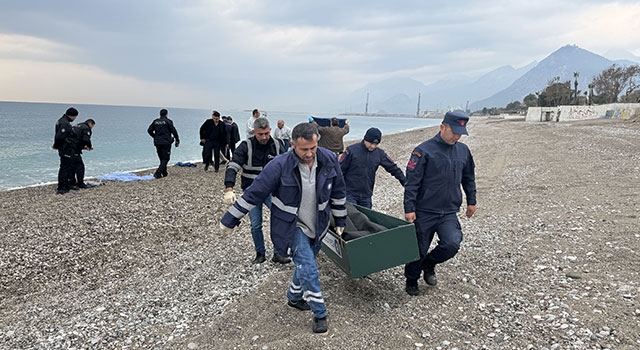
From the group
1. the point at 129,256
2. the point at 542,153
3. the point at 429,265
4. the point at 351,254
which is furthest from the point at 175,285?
the point at 542,153

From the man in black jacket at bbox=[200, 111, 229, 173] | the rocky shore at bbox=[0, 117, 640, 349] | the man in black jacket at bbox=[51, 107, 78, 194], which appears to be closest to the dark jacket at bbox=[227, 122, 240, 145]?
the man in black jacket at bbox=[200, 111, 229, 173]

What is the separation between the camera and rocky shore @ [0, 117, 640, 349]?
12.5 ft

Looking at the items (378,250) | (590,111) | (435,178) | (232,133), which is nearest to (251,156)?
(378,250)

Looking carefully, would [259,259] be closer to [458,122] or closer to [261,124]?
[261,124]

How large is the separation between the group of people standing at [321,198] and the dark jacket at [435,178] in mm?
11

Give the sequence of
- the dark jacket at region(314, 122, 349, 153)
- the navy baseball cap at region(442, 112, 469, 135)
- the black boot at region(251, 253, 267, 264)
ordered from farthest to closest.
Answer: the dark jacket at region(314, 122, 349, 153) → the black boot at region(251, 253, 267, 264) → the navy baseball cap at region(442, 112, 469, 135)

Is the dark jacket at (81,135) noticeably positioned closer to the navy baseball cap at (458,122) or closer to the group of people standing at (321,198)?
the group of people standing at (321,198)

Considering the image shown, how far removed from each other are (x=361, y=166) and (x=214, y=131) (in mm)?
Result: 9019

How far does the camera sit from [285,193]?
3.62 m

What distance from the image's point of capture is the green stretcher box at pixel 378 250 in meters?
3.95

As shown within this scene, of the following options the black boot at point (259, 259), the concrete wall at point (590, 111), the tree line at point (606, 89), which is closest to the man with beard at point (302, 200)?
the black boot at point (259, 259)

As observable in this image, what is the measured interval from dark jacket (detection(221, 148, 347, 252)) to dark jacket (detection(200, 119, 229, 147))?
34.9ft

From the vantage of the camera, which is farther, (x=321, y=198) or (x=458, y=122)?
(x=458, y=122)

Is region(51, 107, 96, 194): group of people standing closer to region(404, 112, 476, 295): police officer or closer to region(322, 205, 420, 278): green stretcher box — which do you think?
region(322, 205, 420, 278): green stretcher box
